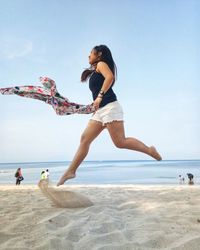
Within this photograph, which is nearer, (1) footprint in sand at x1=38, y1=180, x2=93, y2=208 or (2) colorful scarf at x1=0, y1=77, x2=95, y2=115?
(2) colorful scarf at x1=0, y1=77, x2=95, y2=115

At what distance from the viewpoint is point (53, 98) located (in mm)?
3682

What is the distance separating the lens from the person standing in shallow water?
3.62 meters

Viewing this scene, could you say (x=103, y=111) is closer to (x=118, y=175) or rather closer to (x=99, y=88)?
(x=99, y=88)

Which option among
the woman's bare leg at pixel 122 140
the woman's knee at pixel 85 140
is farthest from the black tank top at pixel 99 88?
the woman's knee at pixel 85 140

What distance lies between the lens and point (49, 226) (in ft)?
9.61

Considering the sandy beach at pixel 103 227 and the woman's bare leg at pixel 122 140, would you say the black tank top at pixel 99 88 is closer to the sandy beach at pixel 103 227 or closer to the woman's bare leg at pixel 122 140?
the woman's bare leg at pixel 122 140

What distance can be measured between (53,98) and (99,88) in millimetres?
543

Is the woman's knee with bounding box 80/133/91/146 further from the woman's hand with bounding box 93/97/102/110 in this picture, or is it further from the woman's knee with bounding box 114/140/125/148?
the woman's hand with bounding box 93/97/102/110

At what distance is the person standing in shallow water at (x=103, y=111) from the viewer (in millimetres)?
3625

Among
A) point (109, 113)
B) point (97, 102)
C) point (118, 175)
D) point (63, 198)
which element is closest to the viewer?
point (97, 102)

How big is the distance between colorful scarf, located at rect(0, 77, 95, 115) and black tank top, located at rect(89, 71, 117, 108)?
0.61 ft

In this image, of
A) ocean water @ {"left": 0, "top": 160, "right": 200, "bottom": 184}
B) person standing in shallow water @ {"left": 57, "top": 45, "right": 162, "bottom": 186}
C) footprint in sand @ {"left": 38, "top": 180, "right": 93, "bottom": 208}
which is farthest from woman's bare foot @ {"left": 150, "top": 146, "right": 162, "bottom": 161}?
ocean water @ {"left": 0, "top": 160, "right": 200, "bottom": 184}

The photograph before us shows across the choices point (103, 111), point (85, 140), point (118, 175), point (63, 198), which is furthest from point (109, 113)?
point (118, 175)

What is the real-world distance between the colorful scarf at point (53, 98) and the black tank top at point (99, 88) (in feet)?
0.61
